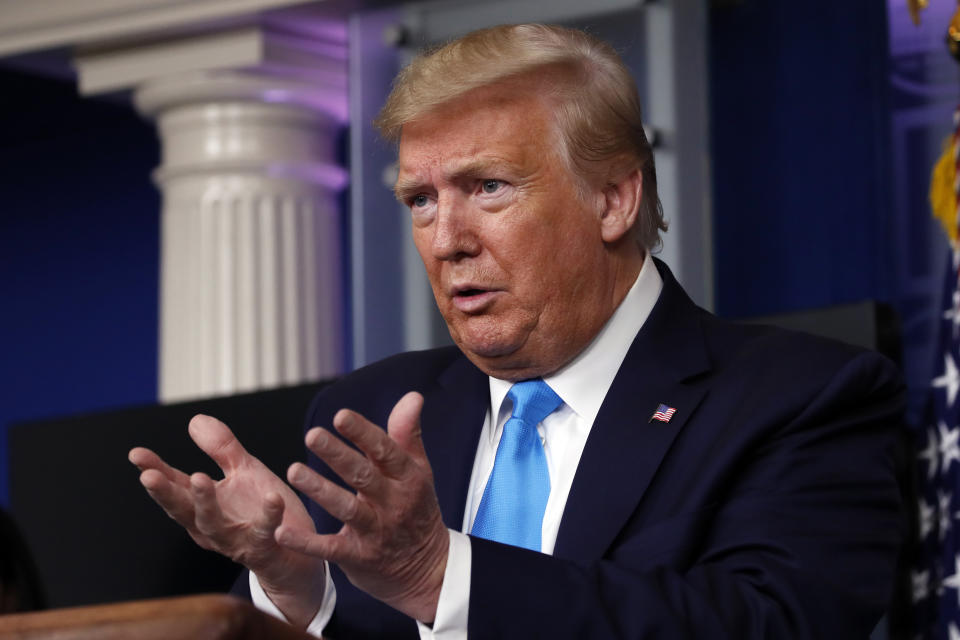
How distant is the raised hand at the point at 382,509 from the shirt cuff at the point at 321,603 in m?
0.33

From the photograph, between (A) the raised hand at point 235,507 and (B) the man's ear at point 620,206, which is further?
(B) the man's ear at point 620,206

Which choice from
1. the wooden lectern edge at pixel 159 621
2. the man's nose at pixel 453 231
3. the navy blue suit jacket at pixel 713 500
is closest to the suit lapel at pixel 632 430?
the navy blue suit jacket at pixel 713 500

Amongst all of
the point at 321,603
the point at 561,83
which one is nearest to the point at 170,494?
the point at 321,603

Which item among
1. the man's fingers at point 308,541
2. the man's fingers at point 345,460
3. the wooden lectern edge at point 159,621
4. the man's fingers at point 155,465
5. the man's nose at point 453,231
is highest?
the man's nose at point 453,231

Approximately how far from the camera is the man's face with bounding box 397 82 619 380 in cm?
176

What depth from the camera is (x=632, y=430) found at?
66.5 inches

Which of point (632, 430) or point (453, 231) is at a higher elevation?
point (453, 231)

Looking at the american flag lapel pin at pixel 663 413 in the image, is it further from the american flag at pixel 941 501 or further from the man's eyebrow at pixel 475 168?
the american flag at pixel 941 501

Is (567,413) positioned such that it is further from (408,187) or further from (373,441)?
(373,441)

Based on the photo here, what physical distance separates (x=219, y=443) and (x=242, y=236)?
2.36 metres

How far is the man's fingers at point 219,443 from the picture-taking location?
1448 mm

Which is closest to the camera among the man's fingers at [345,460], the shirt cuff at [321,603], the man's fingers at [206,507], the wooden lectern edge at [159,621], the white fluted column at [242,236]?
the wooden lectern edge at [159,621]

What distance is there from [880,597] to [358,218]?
2303mm

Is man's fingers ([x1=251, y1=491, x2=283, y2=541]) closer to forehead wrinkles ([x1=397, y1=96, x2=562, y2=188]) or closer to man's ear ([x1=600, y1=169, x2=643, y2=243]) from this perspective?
forehead wrinkles ([x1=397, y1=96, x2=562, y2=188])
